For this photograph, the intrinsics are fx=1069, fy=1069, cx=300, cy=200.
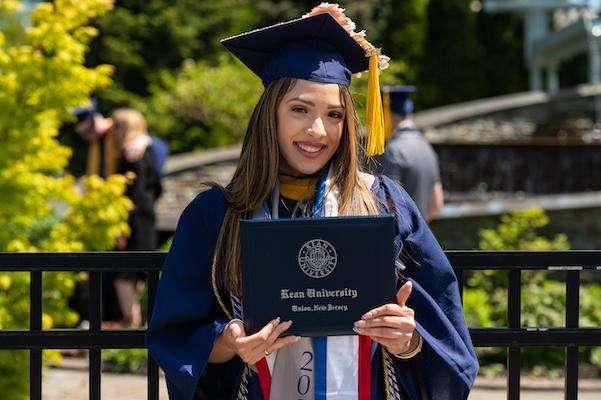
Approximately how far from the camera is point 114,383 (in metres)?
6.57

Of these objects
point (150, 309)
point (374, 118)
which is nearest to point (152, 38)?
point (150, 309)

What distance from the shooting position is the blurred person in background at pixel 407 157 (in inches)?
243

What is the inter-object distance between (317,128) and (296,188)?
0.17 m

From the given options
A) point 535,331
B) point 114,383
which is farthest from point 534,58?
point 535,331

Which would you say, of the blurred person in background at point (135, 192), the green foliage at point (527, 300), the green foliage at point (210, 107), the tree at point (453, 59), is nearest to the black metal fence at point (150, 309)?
the green foliage at point (527, 300)

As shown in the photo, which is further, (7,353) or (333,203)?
(7,353)

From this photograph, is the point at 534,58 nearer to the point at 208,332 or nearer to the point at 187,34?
the point at 187,34

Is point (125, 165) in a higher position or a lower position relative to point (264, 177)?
higher

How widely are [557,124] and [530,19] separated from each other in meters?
6.60

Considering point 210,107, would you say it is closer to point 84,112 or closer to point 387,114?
point 84,112

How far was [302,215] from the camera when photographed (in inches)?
103

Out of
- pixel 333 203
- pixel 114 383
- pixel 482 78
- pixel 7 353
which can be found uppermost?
pixel 482 78

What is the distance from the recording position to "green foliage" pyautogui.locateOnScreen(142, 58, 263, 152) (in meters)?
15.8

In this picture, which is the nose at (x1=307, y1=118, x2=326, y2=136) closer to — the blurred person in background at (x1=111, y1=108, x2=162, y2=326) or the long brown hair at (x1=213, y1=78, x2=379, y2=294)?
the long brown hair at (x1=213, y1=78, x2=379, y2=294)
